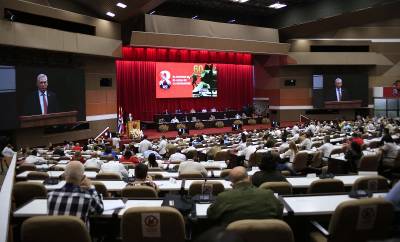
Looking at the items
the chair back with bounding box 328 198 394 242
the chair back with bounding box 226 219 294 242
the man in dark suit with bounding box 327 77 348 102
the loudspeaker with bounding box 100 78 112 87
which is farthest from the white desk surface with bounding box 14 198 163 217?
the man in dark suit with bounding box 327 77 348 102

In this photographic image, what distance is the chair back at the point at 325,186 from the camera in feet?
15.6

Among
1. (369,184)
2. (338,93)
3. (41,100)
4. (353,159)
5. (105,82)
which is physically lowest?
(353,159)

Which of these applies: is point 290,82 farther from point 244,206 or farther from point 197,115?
point 244,206

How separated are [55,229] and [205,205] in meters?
1.51

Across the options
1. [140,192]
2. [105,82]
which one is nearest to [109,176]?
[140,192]

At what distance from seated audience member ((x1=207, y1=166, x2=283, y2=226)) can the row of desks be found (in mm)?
257

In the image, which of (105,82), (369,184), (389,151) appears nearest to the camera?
(369,184)

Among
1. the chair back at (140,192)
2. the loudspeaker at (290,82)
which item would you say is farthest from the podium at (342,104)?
the chair back at (140,192)

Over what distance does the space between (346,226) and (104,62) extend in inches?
704

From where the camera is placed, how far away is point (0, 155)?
12078 millimetres

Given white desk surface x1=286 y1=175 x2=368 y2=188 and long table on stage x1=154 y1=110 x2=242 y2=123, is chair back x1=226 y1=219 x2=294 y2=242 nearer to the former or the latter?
white desk surface x1=286 y1=175 x2=368 y2=188

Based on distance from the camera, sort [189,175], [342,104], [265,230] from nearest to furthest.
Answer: [265,230], [189,175], [342,104]

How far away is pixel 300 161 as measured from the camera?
9047mm

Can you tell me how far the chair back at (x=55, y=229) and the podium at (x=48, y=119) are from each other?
40.3ft
